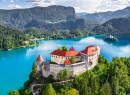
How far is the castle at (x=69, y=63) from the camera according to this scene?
3930 centimetres

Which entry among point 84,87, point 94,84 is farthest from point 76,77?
point 94,84

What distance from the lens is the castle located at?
1547 inches

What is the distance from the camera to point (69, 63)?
128 feet

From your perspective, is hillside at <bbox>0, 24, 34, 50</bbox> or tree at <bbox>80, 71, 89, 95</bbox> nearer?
tree at <bbox>80, 71, 89, 95</bbox>

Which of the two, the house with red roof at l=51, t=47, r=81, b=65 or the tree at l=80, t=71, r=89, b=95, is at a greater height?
the house with red roof at l=51, t=47, r=81, b=65

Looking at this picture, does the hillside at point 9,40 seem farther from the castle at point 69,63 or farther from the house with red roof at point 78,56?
the house with red roof at point 78,56

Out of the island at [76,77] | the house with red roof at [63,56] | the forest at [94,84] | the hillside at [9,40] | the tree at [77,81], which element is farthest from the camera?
the hillside at [9,40]

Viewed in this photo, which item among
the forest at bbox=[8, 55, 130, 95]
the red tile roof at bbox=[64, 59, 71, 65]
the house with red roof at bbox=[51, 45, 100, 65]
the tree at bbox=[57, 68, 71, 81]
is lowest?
the forest at bbox=[8, 55, 130, 95]

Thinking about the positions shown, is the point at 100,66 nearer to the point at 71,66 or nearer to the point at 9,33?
the point at 71,66

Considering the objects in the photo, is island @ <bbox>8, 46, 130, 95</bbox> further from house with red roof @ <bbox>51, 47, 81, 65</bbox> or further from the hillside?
the hillside

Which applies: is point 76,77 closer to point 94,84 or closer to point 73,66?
point 73,66

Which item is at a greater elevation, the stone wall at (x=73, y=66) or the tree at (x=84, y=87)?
the stone wall at (x=73, y=66)

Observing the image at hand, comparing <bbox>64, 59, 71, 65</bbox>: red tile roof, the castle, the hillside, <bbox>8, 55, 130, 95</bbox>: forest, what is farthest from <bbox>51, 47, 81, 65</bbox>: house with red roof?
the hillside

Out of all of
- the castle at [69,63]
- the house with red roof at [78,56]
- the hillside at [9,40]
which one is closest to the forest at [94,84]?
the castle at [69,63]
